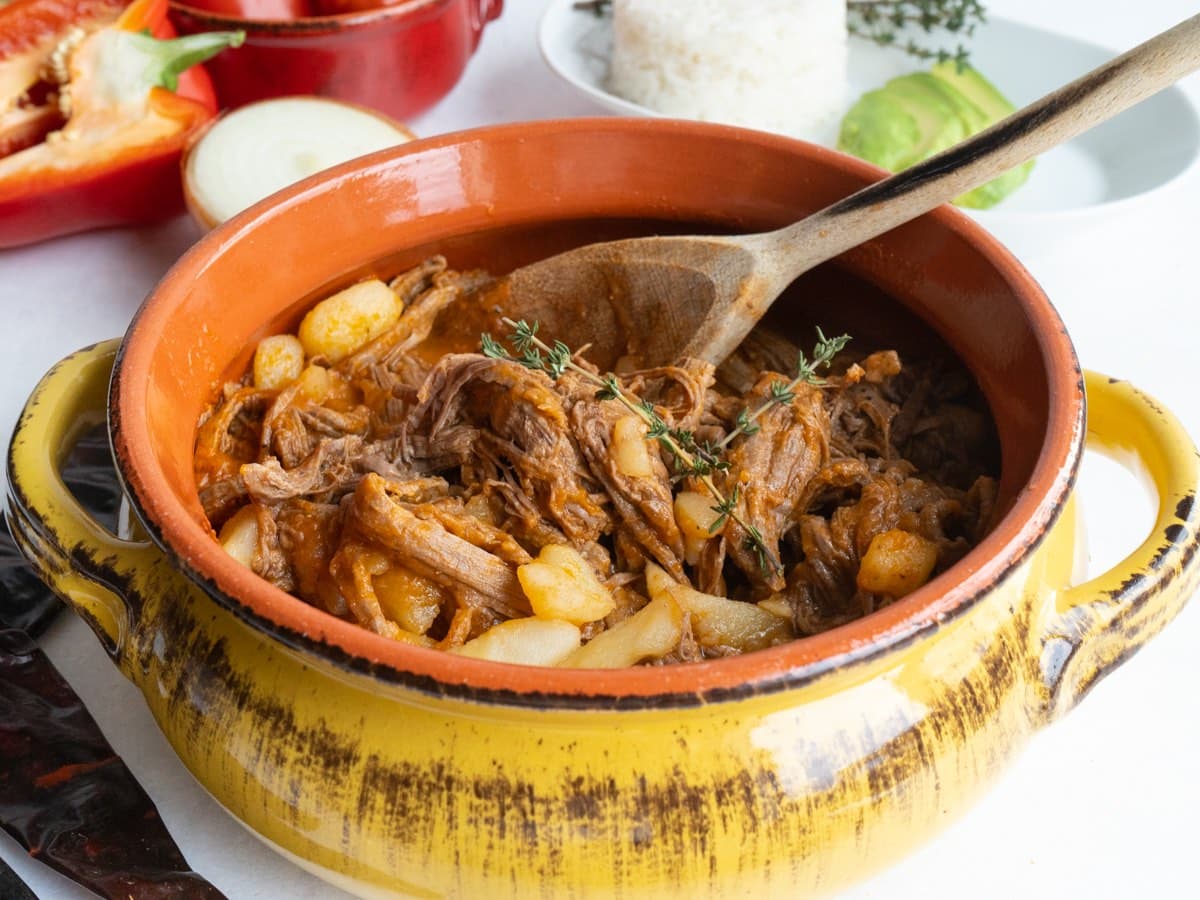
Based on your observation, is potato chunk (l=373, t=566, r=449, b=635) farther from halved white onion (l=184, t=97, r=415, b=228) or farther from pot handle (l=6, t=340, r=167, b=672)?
halved white onion (l=184, t=97, r=415, b=228)

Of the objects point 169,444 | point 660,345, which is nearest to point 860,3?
point 660,345

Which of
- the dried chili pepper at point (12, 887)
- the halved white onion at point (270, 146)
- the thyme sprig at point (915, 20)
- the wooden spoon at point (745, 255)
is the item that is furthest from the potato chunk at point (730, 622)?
the thyme sprig at point (915, 20)

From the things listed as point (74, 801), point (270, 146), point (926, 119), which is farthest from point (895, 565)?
point (926, 119)

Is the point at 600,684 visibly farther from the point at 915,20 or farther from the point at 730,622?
the point at 915,20

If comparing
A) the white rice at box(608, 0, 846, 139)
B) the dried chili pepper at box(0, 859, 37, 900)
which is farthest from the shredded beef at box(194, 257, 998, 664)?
the white rice at box(608, 0, 846, 139)

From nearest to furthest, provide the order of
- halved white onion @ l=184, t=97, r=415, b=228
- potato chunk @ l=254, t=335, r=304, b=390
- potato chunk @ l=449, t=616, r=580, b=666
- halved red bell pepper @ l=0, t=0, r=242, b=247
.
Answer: potato chunk @ l=449, t=616, r=580, b=666 → potato chunk @ l=254, t=335, r=304, b=390 → halved white onion @ l=184, t=97, r=415, b=228 → halved red bell pepper @ l=0, t=0, r=242, b=247

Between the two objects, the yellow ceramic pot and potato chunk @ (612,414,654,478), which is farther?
potato chunk @ (612,414,654,478)
